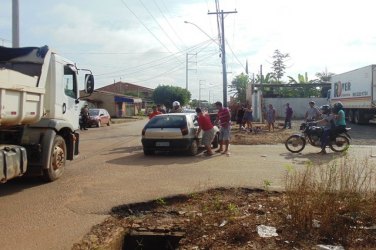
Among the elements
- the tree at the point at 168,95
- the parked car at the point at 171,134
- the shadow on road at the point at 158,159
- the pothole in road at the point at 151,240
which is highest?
the tree at the point at 168,95

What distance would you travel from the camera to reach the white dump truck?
7273 millimetres

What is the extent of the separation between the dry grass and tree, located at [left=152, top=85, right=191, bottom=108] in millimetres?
67487

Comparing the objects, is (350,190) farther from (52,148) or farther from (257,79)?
(257,79)

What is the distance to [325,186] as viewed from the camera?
555 cm

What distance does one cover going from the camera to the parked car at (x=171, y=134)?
514 inches

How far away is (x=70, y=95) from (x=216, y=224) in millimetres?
5697

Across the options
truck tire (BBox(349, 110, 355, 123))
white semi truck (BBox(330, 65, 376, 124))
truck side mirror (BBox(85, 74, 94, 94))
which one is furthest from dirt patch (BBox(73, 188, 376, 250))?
truck tire (BBox(349, 110, 355, 123))

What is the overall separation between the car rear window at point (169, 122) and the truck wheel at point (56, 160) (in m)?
4.18

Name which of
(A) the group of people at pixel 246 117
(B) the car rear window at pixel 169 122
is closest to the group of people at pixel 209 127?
(B) the car rear window at pixel 169 122

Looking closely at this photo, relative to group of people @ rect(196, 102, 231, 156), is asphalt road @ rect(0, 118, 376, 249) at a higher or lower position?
lower

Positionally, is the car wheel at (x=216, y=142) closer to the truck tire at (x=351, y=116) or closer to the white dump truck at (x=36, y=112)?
the white dump truck at (x=36, y=112)

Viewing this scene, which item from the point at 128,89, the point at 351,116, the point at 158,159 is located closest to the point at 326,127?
the point at 158,159

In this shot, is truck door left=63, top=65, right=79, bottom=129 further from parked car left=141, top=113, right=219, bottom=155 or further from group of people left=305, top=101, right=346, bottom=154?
group of people left=305, top=101, right=346, bottom=154

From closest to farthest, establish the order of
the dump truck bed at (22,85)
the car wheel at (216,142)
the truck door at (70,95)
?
the dump truck bed at (22,85) → the truck door at (70,95) → the car wheel at (216,142)
